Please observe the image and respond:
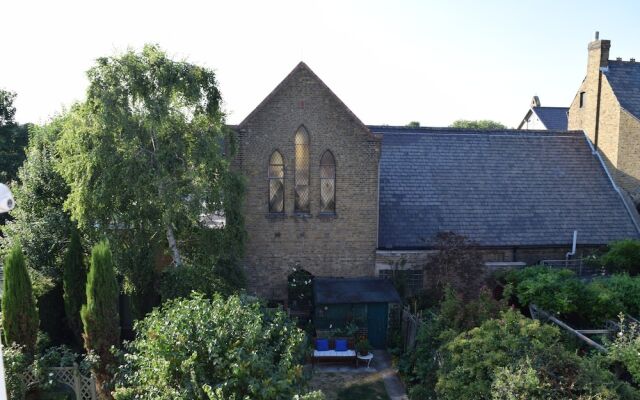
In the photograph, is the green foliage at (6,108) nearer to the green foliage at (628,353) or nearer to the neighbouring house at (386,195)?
the neighbouring house at (386,195)

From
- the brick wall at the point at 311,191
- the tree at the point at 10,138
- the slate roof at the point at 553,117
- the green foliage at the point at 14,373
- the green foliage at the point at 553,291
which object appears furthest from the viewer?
the slate roof at the point at 553,117

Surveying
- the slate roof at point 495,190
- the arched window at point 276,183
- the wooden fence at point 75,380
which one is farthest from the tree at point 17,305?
the slate roof at point 495,190

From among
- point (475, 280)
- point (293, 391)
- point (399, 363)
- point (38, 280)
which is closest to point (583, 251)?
point (475, 280)

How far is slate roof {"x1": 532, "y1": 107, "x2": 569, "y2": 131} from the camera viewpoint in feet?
152

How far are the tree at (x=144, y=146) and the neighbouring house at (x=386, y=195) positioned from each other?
3.95 m

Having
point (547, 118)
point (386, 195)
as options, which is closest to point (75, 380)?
point (386, 195)

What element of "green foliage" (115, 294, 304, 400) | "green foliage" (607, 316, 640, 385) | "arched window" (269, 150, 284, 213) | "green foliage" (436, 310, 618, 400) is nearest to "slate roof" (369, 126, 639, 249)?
"arched window" (269, 150, 284, 213)

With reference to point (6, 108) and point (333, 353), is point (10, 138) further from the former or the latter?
point (333, 353)

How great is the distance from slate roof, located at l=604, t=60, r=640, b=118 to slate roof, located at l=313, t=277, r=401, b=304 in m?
14.1

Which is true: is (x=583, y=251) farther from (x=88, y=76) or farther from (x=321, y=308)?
(x=88, y=76)

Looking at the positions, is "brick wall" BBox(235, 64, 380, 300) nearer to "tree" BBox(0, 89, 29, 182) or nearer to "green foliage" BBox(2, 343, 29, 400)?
"green foliage" BBox(2, 343, 29, 400)

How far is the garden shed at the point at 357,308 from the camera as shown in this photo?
1816 centimetres

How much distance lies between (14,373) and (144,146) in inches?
264

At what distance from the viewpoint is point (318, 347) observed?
17.3 metres
